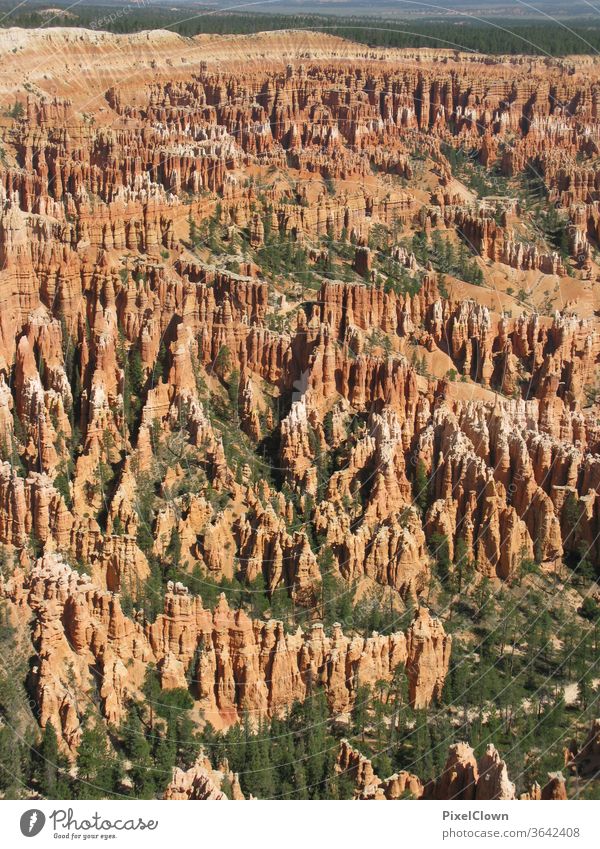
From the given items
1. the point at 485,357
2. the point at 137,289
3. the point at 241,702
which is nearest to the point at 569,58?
the point at 485,357

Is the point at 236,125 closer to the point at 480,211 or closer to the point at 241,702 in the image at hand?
the point at 480,211
